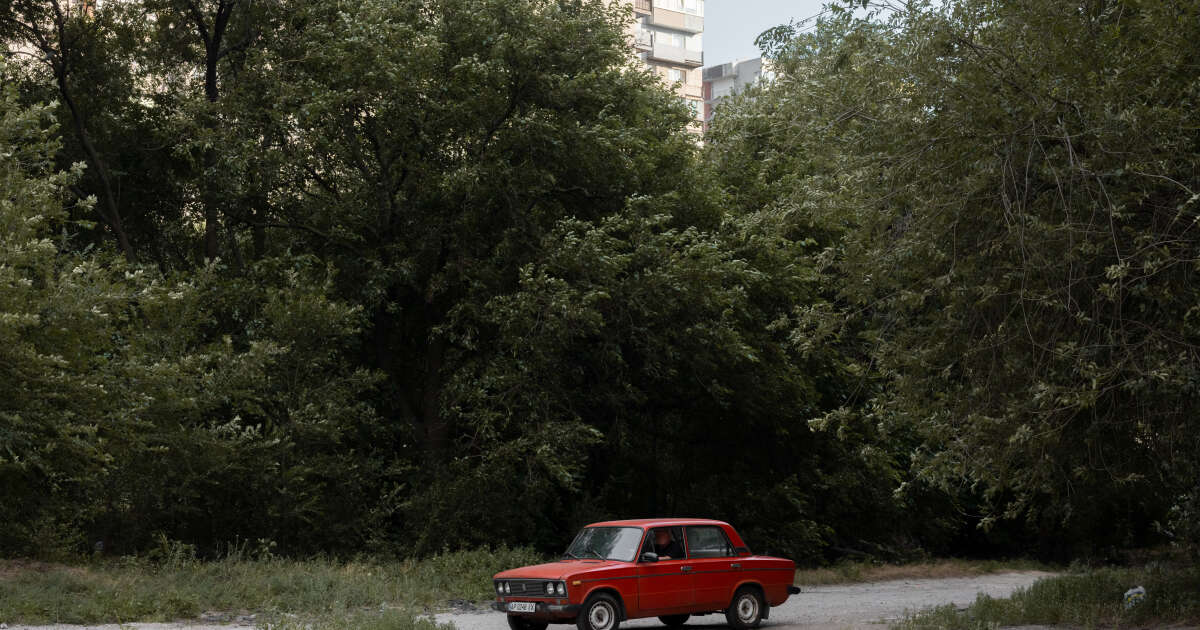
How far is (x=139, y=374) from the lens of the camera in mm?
20516

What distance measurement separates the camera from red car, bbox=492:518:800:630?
46.4ft

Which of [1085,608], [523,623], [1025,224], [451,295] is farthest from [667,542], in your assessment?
[451,295]

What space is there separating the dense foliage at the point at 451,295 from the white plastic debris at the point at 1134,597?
5.20 ft

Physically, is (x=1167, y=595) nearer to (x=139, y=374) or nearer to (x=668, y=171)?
(x=668, y=171)

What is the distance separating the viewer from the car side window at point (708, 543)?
15508 mm

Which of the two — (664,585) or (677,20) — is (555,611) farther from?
(677,20)

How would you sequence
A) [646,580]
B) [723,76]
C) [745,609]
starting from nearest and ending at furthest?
[646,580] < [745,609] < [723,76]

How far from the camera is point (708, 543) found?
1573cm

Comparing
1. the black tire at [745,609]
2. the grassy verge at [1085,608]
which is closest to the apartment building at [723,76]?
the grassy verge at [1085,608]

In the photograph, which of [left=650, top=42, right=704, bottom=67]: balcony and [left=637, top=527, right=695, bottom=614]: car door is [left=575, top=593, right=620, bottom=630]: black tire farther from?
[left=650, top=42, right=704, bottom=67]: balcony

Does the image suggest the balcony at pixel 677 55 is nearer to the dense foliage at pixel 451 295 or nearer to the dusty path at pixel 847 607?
the dense foliage at pixel 451 295

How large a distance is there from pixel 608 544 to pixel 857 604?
7552 millimetres

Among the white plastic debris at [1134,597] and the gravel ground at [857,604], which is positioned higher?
the white plastic debris at [1134,597]

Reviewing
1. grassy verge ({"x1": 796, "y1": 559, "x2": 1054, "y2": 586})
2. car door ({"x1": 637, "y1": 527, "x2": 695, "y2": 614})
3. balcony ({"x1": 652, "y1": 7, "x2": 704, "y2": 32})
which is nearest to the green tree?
car door ({"x1": 637, "y1": 527, "x2": 695, "y2": 614})
